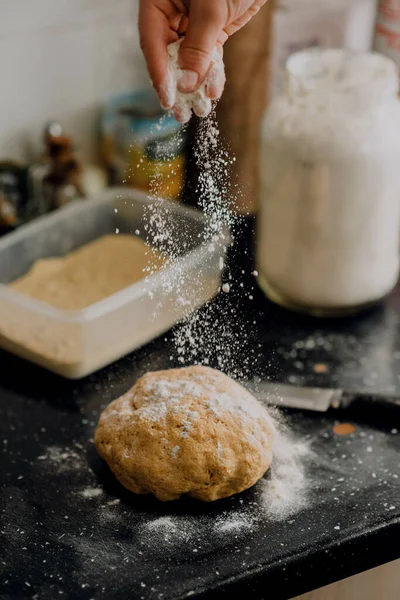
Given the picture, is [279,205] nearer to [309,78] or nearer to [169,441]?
[309,78]

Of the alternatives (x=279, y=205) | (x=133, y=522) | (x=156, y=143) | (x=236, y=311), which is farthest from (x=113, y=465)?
(x=279, y=205)

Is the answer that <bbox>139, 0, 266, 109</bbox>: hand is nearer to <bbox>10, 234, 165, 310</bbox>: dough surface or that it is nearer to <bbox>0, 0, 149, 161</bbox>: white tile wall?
<bbox>10, 234, 165, 310</bbox>: dough surface

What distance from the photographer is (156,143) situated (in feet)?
2.89

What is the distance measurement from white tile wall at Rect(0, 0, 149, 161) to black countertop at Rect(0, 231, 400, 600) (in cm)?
54

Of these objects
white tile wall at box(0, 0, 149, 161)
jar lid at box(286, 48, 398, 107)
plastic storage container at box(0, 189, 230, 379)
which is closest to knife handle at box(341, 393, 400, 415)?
plastic storage container at box(0, 189, 230, 379)

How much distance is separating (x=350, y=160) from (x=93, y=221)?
41 centimetres

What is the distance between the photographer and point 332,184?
1.10 meters

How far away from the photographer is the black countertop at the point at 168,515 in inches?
30.8

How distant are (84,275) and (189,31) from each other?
47cm

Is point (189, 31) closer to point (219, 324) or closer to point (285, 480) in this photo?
point (219, 324)

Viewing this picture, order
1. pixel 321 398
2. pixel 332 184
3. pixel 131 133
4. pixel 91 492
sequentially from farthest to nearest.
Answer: pixel 131 133, pixel 332 184, pixel 321 398, pixel 91 492

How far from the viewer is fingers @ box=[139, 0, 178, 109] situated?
0.80 meters

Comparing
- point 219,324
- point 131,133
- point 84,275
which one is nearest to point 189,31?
point 219,324

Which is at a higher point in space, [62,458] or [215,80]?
[215,80]
